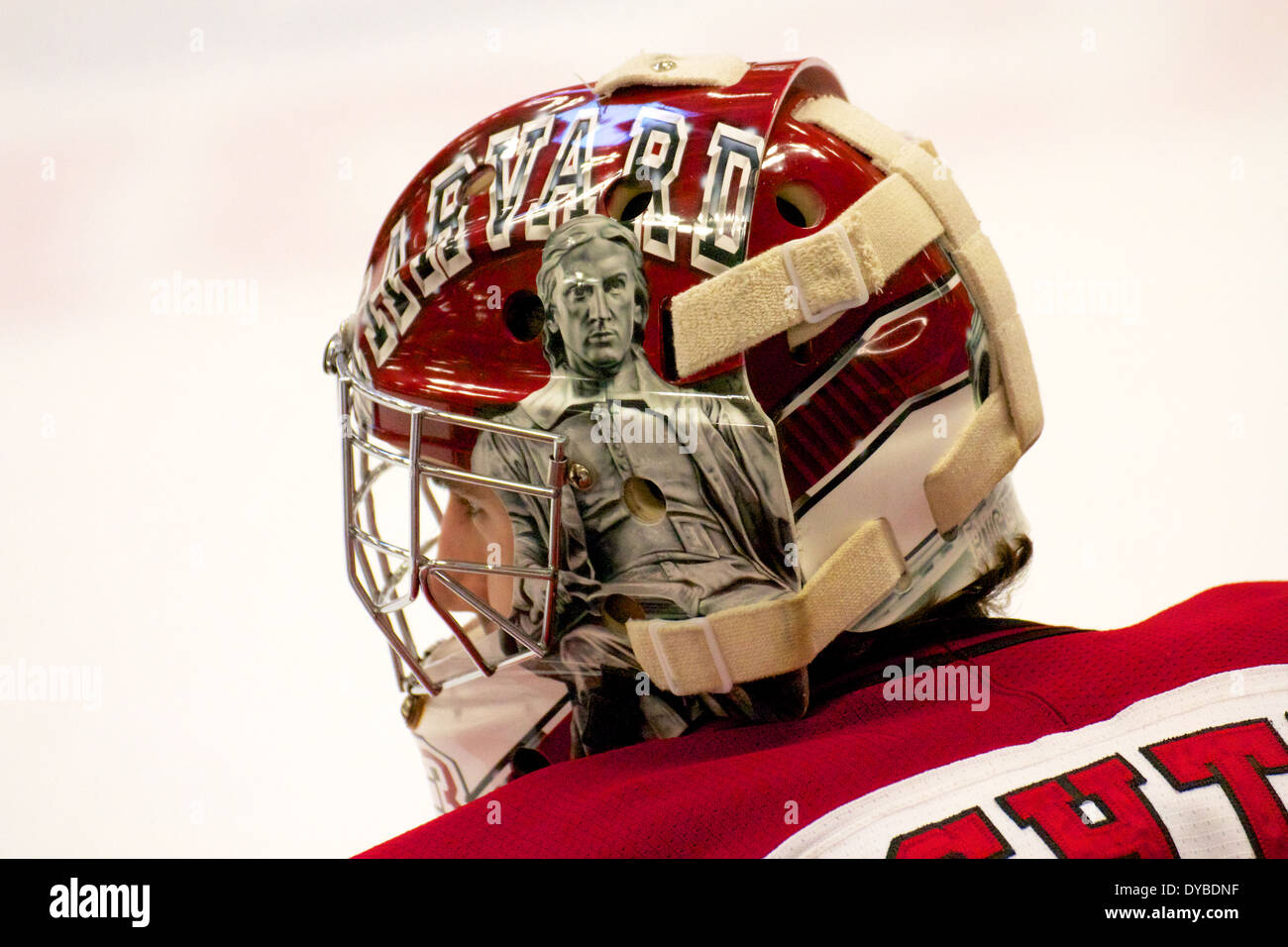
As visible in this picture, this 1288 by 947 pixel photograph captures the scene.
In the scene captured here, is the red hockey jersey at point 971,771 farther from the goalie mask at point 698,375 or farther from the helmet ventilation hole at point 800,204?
the helmet ventilation hole at point 800,204

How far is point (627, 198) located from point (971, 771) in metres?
0.60

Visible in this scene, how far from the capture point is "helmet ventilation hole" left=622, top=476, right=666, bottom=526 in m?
1.22

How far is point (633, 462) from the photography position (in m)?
1.20

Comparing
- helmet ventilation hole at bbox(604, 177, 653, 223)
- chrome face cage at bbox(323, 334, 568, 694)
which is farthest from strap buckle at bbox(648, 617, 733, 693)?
helmet ventilation hole at bbox(604, 177, 653, 223)

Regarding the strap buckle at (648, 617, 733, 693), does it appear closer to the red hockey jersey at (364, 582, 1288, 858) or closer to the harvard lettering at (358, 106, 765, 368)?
the red hockey jersey at (364, 582, 1288, 858)

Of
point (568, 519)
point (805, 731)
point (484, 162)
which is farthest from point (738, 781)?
point (484, 162)

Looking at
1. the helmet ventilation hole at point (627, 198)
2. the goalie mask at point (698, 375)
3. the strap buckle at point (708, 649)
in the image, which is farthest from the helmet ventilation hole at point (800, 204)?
the strap buckle at point (708, 649)

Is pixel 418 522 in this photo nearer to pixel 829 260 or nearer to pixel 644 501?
pixel 644 501

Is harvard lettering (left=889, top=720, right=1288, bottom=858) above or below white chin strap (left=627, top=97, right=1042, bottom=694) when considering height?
below

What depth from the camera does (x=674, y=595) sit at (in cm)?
123

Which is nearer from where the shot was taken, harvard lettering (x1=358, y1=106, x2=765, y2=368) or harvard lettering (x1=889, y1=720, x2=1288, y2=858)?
harvard lettering (x1=889, y1=720, x2=1288, y2=858)

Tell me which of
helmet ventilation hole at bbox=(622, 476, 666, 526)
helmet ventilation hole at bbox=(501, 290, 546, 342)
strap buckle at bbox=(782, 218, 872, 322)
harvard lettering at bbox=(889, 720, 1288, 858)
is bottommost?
harvard lettering at bbox=(889, 720, 1288, 858)

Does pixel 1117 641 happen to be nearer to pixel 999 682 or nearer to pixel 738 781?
pixel 999 682

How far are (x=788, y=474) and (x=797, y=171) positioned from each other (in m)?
0.29
